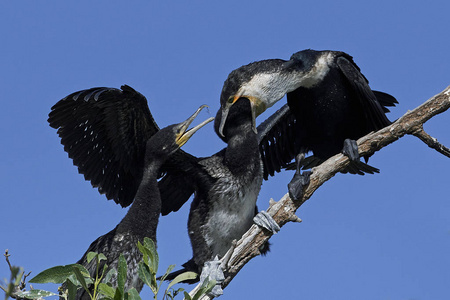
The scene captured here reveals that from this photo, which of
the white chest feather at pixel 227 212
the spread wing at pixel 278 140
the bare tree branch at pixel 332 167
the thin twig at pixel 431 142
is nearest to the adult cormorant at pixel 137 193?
the white chest feather at pixel 227 212

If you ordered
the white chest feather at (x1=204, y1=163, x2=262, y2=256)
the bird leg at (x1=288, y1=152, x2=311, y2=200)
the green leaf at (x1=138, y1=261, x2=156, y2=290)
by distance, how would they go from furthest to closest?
the white chest feather at (x1=204, y1=163, x2=262, y2=256)
the bird leg at (x1=288, y1=152, x2=311, y2=200)
the green leaf at (x1=138, y1=261, x2=156, y2=290)

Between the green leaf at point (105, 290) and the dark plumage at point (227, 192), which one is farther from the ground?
the dark plumage at point (227, 192)

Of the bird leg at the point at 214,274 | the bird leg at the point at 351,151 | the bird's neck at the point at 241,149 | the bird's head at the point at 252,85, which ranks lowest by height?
the bird leg at the point at 214,274

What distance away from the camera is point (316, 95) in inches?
222

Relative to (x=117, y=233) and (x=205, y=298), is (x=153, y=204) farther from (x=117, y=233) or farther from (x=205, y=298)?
(x=205, y=298)

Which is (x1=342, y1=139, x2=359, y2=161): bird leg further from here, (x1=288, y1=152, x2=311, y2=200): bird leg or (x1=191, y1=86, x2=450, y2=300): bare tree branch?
(x1=288, y1=152, x2=311, y2=200): bird leg

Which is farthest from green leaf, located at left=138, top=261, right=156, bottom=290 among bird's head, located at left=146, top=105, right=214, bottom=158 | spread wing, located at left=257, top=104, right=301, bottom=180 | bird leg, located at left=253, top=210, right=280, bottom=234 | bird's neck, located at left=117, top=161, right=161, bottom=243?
spread wing, located at left=257, top=104, right=301, bottom=180

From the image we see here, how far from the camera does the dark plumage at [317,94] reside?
215 inches

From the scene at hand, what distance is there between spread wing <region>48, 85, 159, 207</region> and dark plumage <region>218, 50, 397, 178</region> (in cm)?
80

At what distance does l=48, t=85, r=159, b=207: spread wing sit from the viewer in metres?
5.43

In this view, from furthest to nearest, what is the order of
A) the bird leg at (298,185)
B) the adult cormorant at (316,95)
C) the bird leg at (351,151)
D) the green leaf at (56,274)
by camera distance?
the adult cormorant at (316,95) → the bird leg at (351,151) → the bird leg at (298,185) → the green leaf at (56,274)

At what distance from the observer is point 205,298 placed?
4.43 meters

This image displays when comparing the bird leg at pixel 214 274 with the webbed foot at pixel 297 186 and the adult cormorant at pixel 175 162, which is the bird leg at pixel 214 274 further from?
the webbed foot at pixel 297 186

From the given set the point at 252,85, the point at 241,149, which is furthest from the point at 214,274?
the point at 252,85
